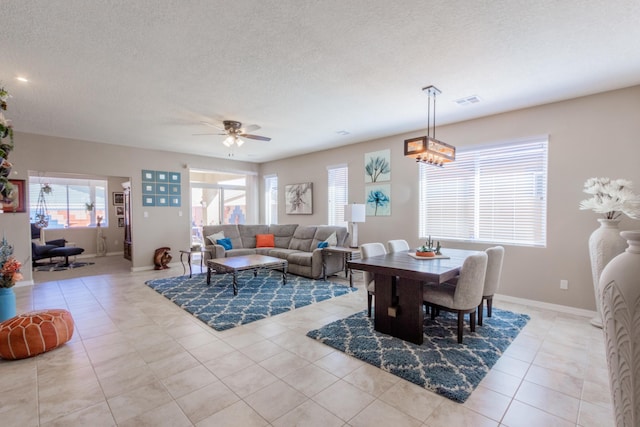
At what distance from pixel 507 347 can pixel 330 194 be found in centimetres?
471

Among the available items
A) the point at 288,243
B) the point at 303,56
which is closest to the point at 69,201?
the point at 288,243

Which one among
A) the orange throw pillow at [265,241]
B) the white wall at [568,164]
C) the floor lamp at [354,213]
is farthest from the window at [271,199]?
the white wall at [568,164]

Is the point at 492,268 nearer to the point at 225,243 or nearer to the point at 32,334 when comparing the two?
the point at 32,334

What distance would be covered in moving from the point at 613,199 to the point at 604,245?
0.51 m

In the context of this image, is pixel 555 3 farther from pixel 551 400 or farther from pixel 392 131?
pixel 392 131

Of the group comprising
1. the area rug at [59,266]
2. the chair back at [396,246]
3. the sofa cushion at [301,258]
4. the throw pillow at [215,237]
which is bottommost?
the area rug at [59,266]

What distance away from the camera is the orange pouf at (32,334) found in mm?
2684

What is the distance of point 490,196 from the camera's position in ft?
A: 15.0

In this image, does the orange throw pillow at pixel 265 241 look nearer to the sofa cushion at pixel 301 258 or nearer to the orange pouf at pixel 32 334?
the sofa cushion at pixel 301 258

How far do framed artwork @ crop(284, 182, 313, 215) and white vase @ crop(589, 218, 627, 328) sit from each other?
17.2 feet

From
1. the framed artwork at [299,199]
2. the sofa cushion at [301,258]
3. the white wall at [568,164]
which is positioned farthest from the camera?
the framed artwork at [299,199]

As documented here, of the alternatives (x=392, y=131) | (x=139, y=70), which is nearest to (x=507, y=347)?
(x=392, y=131)

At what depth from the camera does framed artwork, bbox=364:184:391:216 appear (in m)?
5.80

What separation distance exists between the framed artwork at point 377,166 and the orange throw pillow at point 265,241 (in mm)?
2706
